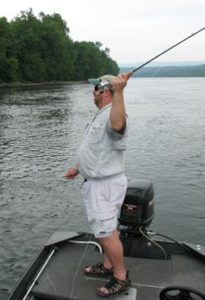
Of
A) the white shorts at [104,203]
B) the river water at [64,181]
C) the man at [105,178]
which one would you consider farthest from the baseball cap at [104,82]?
the river water at [64,181]

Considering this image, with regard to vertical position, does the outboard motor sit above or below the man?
below

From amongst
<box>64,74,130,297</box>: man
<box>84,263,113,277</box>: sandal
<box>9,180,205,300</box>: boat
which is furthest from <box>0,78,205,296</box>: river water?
<box>64,74,130,297</box>: man

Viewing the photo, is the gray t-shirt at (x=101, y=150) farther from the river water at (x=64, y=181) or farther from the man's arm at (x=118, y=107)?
the river water at (x=64, y=181)

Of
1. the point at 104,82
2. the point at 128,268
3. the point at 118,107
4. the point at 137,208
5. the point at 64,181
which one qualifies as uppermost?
the point at 104,82

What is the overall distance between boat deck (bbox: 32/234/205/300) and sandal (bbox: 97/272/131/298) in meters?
0.05

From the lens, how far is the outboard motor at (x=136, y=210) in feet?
17.6

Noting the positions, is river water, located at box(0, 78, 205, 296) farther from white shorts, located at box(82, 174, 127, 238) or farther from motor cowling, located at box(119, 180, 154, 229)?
white shorts, located at box(82, 174, 127, 238)

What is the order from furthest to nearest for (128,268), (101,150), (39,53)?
(39,53), (128,268), (101,150)

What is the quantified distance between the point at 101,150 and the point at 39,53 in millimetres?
91786

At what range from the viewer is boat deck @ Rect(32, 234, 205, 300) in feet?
15.0

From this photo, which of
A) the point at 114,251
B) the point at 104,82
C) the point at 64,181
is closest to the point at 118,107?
the point at 104,82

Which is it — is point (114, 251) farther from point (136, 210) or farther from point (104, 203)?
point (136, 210)

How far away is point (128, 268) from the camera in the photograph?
5.05m

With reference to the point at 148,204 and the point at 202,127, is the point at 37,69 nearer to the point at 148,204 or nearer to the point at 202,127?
the point at 202,127
